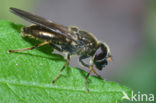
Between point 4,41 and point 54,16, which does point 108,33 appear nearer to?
point 54,16

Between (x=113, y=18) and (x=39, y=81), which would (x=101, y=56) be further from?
(x=113, y=18)

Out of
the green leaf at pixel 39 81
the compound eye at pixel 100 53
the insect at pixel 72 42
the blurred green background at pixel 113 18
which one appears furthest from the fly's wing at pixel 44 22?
the blurred green background at pixel 113 18

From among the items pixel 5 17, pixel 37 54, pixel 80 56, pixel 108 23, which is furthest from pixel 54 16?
pixel 37 54

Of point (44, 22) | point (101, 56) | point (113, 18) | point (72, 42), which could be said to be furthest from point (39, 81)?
point (113, 18)

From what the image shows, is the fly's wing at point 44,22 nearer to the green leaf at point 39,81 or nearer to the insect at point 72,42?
the insect at point 72,42

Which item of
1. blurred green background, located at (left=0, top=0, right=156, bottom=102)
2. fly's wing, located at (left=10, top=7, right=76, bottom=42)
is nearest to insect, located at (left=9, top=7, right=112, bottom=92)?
fly's wing, located at (left=10, top=7, right=76, bottom=42)
